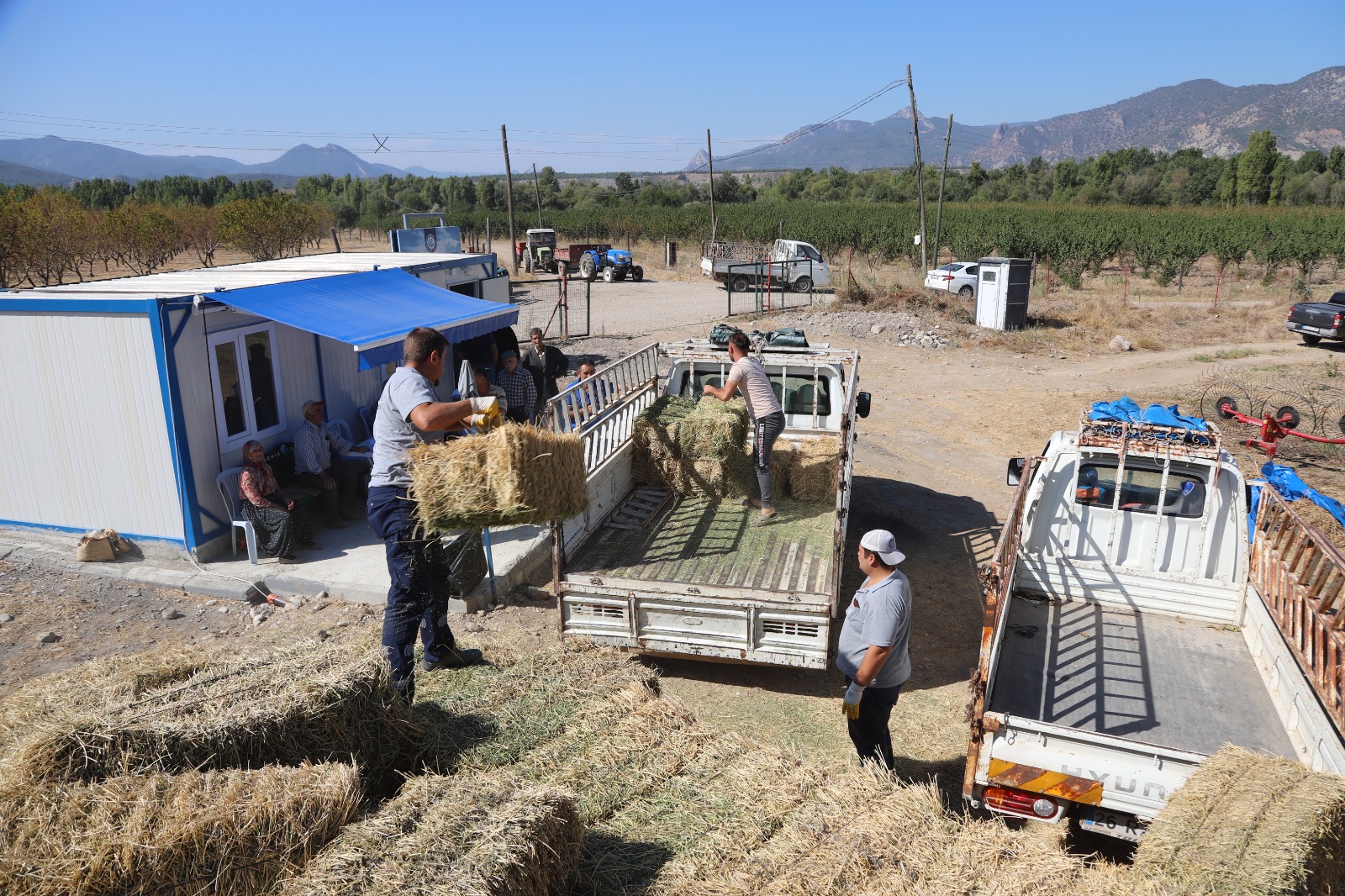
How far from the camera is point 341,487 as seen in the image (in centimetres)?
1003

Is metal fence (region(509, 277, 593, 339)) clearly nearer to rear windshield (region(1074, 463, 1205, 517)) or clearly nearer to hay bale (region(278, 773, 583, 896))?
rear windshield (region(1074, 463, 1205, 517))

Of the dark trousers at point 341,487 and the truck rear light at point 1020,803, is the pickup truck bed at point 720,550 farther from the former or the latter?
the dark trousers at point 341,487

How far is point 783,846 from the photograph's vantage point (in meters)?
3.41

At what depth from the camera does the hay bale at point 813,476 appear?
8.80m

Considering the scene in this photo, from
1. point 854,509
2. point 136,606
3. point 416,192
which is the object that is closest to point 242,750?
point 136,606

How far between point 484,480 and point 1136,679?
4.30 m

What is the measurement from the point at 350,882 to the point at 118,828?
733 millimetres

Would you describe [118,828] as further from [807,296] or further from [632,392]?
[807,296]

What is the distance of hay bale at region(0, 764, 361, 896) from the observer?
8.64ft

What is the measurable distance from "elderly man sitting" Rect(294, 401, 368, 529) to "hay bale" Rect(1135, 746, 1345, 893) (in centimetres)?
847

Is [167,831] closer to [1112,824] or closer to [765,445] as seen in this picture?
[1112,824]

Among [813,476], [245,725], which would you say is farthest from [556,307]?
[245,725]

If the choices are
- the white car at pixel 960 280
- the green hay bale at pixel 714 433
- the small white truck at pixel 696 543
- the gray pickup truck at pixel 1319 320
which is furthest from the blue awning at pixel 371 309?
the gray pickup truck at pixel 1319 320

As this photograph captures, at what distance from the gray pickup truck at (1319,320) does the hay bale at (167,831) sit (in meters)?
26.3
